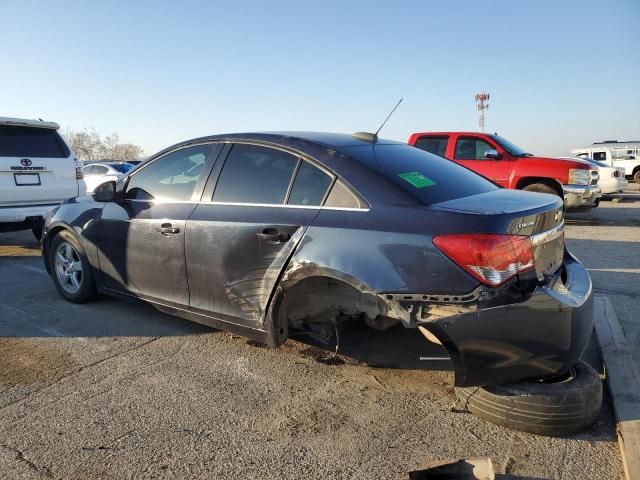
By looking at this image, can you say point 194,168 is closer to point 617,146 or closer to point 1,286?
point 1,286

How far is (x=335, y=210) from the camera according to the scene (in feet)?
9.86

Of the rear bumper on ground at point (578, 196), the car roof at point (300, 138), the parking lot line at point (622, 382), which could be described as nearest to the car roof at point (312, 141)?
the car roof at point (300, 138)

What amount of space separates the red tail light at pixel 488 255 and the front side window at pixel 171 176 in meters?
2.14

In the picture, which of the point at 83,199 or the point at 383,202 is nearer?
the point at 383,202

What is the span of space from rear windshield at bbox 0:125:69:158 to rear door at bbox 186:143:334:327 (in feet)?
16.6

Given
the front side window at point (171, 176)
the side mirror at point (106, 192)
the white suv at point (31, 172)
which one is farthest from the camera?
the white suv at point (31, 172)

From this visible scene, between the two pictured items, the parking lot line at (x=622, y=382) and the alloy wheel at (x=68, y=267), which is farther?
the alloy wheel at (x=68, y=267)

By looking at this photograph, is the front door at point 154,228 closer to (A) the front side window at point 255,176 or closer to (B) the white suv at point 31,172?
(A) the front side window at point 255,176

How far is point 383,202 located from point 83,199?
3.28 metres

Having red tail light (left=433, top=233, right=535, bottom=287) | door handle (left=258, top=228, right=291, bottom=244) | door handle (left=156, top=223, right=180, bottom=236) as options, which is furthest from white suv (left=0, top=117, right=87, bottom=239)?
red tail light (left=433, top=233, right=535, bottom=287)

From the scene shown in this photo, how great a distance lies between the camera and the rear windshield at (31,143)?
283 inches

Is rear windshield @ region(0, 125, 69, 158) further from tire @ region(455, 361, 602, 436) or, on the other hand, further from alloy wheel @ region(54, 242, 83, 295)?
tire @ region(455, 361, 602, 436)

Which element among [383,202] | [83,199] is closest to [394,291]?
[383,202]

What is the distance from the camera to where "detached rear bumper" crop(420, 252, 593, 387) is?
252 cm
